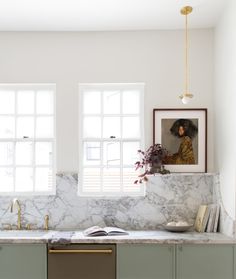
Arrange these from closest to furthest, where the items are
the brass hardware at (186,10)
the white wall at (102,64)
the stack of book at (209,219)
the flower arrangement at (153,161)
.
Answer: the brass hardware at (186,10), the stack of book at (209,219), the flower arrangement at (153,161), the white wall at (102,64)

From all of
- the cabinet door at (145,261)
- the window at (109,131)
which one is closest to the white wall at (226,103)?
the cabinet door at (145,261)

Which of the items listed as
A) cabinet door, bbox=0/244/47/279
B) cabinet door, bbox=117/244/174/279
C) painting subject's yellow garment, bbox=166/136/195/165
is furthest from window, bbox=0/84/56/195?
painting subject's yellow garment, bbox=166/136/195/165

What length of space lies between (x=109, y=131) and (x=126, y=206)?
0.84 m

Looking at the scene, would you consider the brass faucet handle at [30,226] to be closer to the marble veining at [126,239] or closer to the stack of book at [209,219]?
the marble veining at [126,239]

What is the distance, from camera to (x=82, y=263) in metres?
3.57

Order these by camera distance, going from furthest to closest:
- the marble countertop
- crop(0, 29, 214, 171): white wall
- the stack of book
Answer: crop(0, 29, 214, 171): white wall, the stack of book, the marble countertop

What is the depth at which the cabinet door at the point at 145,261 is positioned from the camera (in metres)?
3.56

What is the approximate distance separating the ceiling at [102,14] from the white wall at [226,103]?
0.19m

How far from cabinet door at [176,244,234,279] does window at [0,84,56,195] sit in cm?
160

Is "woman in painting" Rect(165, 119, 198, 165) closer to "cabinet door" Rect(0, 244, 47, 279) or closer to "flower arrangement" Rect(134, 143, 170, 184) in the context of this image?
"flower arrangement" Rect(134, 143, 170, 184)

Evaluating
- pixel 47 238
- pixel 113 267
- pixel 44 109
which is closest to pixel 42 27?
pixel 44 109

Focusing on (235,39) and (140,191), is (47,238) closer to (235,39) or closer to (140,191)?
(140,191)

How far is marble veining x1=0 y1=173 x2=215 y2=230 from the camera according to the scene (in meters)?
4.14

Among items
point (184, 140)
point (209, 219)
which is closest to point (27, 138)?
point (184, 140)
